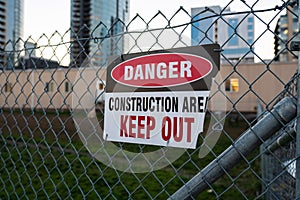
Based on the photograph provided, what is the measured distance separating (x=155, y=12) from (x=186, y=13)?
15 centimetres

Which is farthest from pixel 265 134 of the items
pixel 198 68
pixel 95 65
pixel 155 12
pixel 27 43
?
pixel 27 43

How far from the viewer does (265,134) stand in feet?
2.99

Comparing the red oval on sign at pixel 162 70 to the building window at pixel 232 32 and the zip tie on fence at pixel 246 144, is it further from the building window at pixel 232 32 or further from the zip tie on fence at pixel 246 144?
the zip tie on fence at pixel 246 144

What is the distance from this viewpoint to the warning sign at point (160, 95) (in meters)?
1.04

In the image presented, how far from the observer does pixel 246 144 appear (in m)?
0.94

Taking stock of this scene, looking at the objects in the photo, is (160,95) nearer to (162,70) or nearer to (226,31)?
(162,70)

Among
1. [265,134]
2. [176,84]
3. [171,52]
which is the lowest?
[265,134]

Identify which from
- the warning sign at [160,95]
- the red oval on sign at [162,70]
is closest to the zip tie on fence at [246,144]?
the warning sign at [160,95]

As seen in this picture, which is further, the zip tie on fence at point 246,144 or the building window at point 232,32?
the building window at point 232,32

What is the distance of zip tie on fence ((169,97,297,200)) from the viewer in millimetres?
886

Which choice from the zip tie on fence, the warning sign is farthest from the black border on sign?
the zip tie on fence

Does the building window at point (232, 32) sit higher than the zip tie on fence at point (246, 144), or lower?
higher

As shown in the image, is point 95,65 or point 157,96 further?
point 95,65

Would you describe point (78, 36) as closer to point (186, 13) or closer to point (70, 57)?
point (70, 57)
